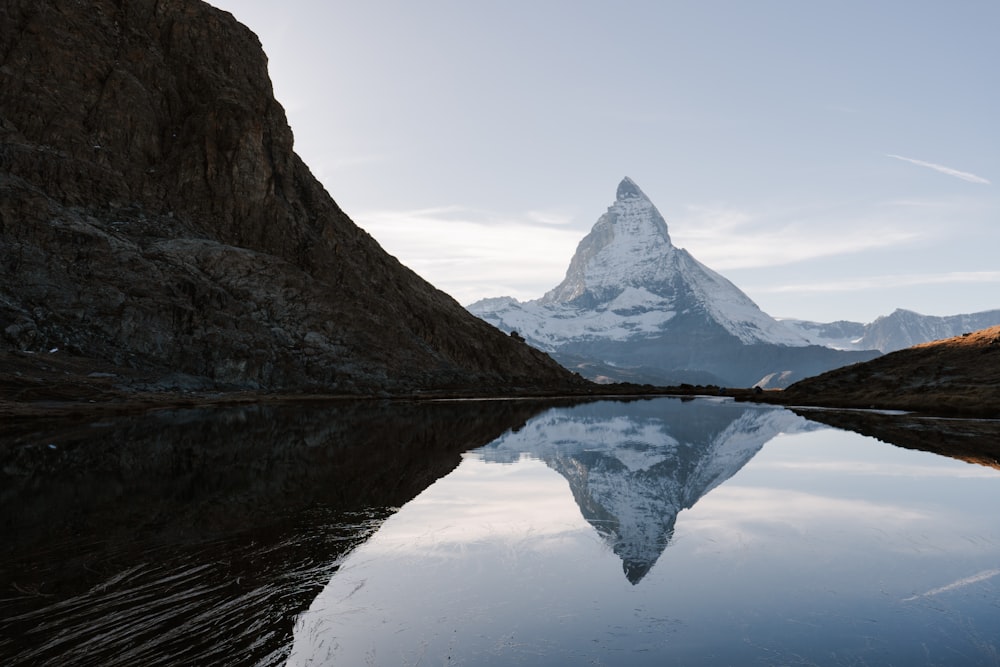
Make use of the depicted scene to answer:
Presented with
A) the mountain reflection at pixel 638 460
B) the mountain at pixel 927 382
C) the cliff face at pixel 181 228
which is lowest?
the mountain reflection at pixel 638 460

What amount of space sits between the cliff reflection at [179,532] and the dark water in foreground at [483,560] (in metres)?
0.09

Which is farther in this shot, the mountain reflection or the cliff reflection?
the mountain reflection

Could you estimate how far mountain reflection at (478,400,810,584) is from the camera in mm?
22875

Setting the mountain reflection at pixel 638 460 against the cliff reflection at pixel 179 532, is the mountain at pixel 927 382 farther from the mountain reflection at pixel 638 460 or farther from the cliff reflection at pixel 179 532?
the cliff reflection at pixel 179 532

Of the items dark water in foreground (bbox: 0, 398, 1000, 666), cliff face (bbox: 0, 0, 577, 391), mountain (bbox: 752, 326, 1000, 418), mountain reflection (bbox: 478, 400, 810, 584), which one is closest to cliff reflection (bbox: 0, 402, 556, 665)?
dark water in foreground (bbox: 0, 398, 1000, 666)

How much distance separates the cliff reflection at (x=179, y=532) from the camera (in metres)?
12.2

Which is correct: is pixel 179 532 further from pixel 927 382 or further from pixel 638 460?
pixel 927 382

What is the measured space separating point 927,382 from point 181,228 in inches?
4577

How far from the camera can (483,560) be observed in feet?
59.7

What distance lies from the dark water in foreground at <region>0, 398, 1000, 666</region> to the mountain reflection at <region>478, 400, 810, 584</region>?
25 cm

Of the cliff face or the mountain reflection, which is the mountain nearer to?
the mountain reflection

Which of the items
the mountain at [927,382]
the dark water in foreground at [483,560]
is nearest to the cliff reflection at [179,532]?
the dark water in foreground at [483,560]

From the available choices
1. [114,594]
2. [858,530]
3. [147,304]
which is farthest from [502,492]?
[147,304]

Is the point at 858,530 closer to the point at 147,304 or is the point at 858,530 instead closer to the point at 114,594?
the point at 114,594
